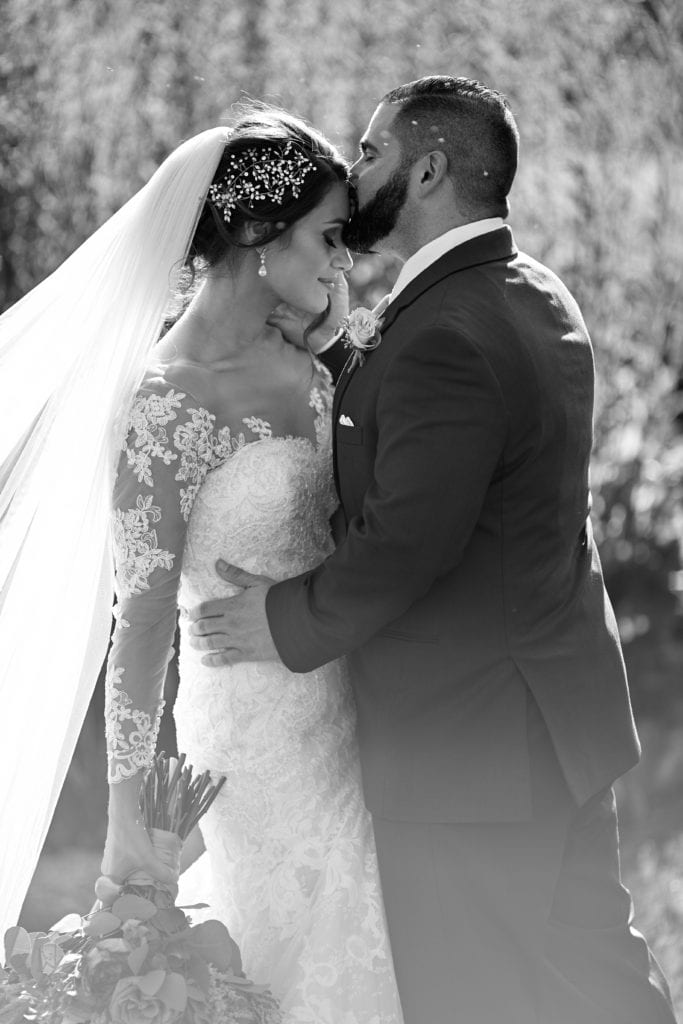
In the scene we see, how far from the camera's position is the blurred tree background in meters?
5.11

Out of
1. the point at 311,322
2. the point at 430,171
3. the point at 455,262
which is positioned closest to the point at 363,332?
the point at 455,262

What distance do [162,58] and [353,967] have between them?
13.3 feet

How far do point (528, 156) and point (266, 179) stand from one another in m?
3.95

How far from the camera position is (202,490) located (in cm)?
261

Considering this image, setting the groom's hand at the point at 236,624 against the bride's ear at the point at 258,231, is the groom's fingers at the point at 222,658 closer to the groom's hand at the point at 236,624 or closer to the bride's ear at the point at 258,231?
the groom's hand at the point at 236,624

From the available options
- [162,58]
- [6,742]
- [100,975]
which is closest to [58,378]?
[6,742]

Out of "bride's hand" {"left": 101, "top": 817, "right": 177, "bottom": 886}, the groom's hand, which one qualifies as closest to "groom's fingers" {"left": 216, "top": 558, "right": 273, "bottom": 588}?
the groom's hand

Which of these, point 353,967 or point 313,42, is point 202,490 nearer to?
point 353,967

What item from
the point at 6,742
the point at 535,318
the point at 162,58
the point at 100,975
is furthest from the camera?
the point at 162,58

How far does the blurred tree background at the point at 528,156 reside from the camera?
511 cm

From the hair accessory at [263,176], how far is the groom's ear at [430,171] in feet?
0.80

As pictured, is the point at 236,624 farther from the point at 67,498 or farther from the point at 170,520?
the point at 67,498

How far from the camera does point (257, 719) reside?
2633 mm

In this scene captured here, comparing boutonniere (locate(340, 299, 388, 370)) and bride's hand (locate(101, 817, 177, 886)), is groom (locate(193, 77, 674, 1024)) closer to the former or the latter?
boutonniere (locate(340, 299, 388, 370))
